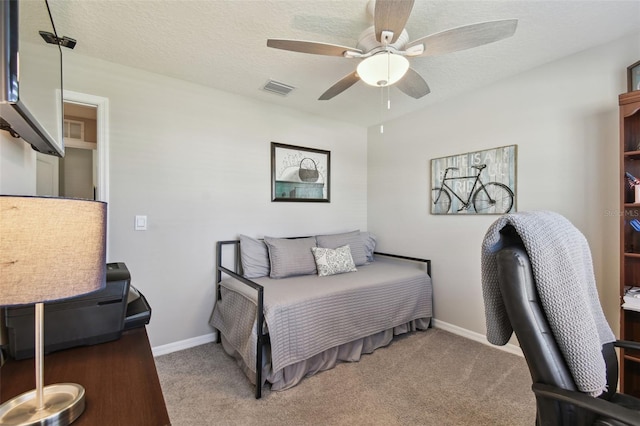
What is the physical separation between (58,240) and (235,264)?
89.7 inches

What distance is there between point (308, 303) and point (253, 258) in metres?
0.84

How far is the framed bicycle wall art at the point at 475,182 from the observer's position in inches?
99.5

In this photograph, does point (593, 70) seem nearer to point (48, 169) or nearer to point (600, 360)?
point (600, 360)

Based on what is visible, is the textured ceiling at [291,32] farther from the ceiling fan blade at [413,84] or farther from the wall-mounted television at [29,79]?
the wall-mounted television at [29,79]

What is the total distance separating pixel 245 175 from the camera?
9.59ft

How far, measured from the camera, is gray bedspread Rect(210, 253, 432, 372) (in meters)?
1.97

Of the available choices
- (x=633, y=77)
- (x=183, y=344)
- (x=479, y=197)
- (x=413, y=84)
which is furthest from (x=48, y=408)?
(x=633, y=77)

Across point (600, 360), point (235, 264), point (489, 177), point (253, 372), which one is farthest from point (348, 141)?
point (600, 360)

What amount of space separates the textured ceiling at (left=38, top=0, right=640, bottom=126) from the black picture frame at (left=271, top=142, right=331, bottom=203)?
0.83 meters

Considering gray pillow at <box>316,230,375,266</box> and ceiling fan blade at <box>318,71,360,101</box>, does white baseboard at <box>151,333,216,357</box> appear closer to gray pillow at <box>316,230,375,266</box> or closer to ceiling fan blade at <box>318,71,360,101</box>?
gray pillow at <box>316,230,375,266</box>

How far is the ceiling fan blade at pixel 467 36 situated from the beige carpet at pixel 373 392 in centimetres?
216

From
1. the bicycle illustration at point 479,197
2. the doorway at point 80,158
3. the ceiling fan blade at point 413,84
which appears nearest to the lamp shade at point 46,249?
the doorway at point 80,158

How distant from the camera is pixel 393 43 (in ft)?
5.24

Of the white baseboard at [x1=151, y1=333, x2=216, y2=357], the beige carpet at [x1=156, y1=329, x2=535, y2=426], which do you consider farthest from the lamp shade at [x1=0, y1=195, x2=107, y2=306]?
the white baseboard at [x1=151, y1=333, x2=216, y2=357]
